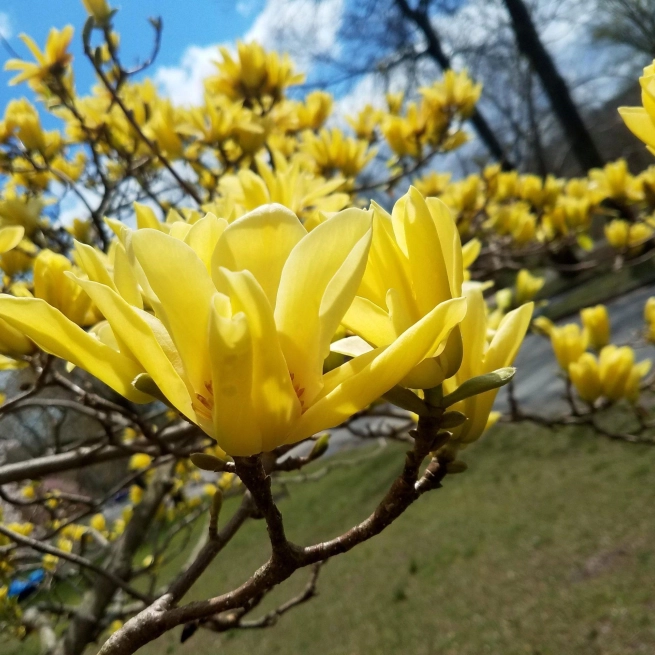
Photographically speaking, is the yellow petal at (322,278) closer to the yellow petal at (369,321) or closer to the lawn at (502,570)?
the yellow petal at (369,321)

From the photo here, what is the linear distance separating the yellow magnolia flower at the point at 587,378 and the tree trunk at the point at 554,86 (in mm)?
5995

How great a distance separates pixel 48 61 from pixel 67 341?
126 cm

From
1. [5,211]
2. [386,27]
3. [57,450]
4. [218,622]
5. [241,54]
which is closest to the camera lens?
[218,622]

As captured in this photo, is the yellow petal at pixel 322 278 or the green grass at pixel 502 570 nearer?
the yellow petal at pixel 322 278

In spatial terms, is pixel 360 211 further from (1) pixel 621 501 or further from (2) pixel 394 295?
(1) pixel 621 501

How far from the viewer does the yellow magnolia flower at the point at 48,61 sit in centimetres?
126

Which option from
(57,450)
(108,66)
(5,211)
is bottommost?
(57,450)

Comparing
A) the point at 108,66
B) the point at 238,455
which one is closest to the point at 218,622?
the point at 238,455

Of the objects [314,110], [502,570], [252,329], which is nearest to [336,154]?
[314,110]

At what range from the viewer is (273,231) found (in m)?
0.29

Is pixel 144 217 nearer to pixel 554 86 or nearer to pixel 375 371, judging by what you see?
pixel 375 371

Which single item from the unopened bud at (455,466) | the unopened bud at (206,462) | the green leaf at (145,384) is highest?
the green leaf at (145,384)

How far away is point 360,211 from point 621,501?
11.6 ft

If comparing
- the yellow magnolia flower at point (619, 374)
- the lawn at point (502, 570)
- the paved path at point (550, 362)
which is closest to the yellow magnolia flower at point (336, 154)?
the yellow magnolia flower at point (619, 374)
